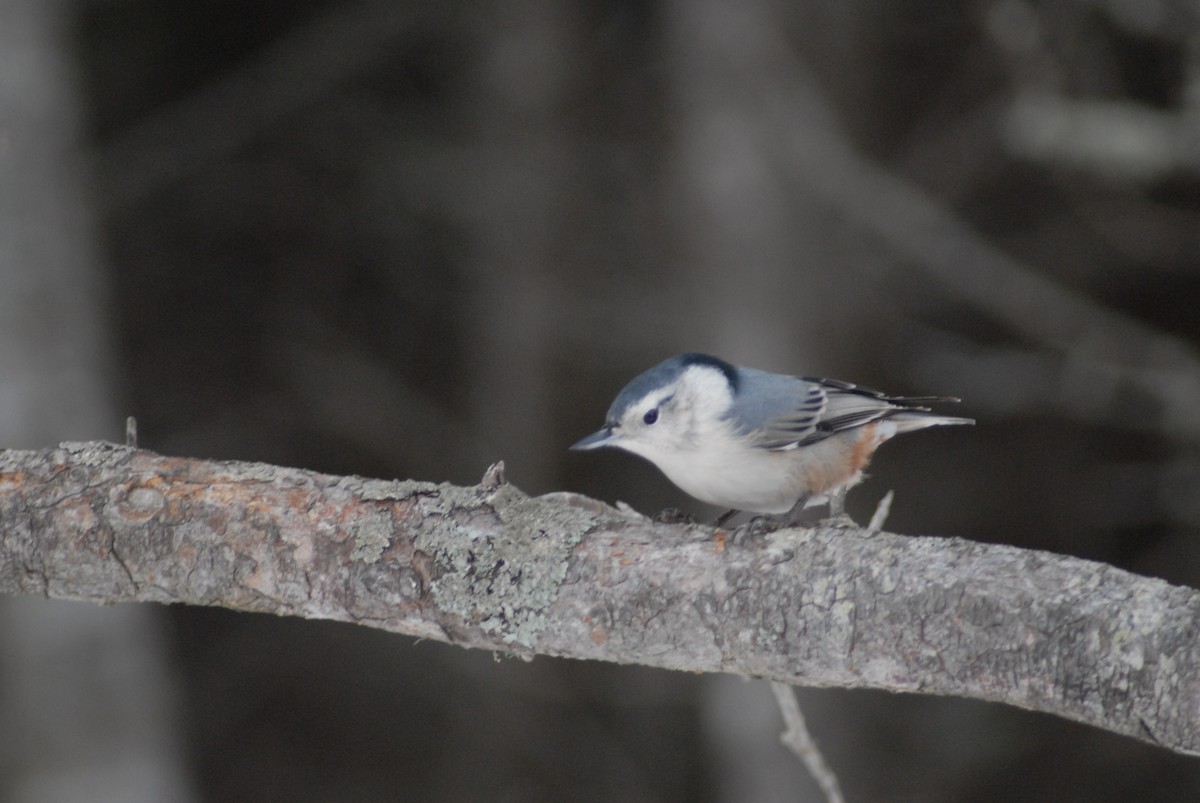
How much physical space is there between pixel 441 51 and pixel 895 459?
351 cm

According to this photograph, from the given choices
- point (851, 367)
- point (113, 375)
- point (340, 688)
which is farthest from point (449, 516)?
point (340, 688)

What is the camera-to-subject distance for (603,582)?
196cm

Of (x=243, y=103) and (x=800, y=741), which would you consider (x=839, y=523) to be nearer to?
(x=800, y=741)

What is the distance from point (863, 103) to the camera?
5.21 m

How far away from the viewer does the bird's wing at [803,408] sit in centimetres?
294

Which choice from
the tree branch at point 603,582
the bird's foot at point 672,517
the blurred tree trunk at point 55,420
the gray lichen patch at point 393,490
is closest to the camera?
the tree branch at point 603,582

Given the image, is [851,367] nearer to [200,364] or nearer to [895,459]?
[895,459]

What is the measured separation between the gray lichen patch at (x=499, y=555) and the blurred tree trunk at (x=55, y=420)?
2538 mm

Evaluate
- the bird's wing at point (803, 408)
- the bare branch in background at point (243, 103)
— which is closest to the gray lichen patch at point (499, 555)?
the bird's wing at point (803, 408)

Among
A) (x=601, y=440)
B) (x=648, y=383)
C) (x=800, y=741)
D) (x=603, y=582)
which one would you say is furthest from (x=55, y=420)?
(x=800, y=741)

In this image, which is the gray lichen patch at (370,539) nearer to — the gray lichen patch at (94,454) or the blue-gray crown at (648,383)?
the gray lichen patch at (94,454)

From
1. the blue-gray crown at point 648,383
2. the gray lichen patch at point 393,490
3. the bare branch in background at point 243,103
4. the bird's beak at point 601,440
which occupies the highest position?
the bare branch in background at point 243,103

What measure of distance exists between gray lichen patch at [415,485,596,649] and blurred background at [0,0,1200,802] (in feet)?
8.60

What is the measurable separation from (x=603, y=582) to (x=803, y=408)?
50.1 inches
